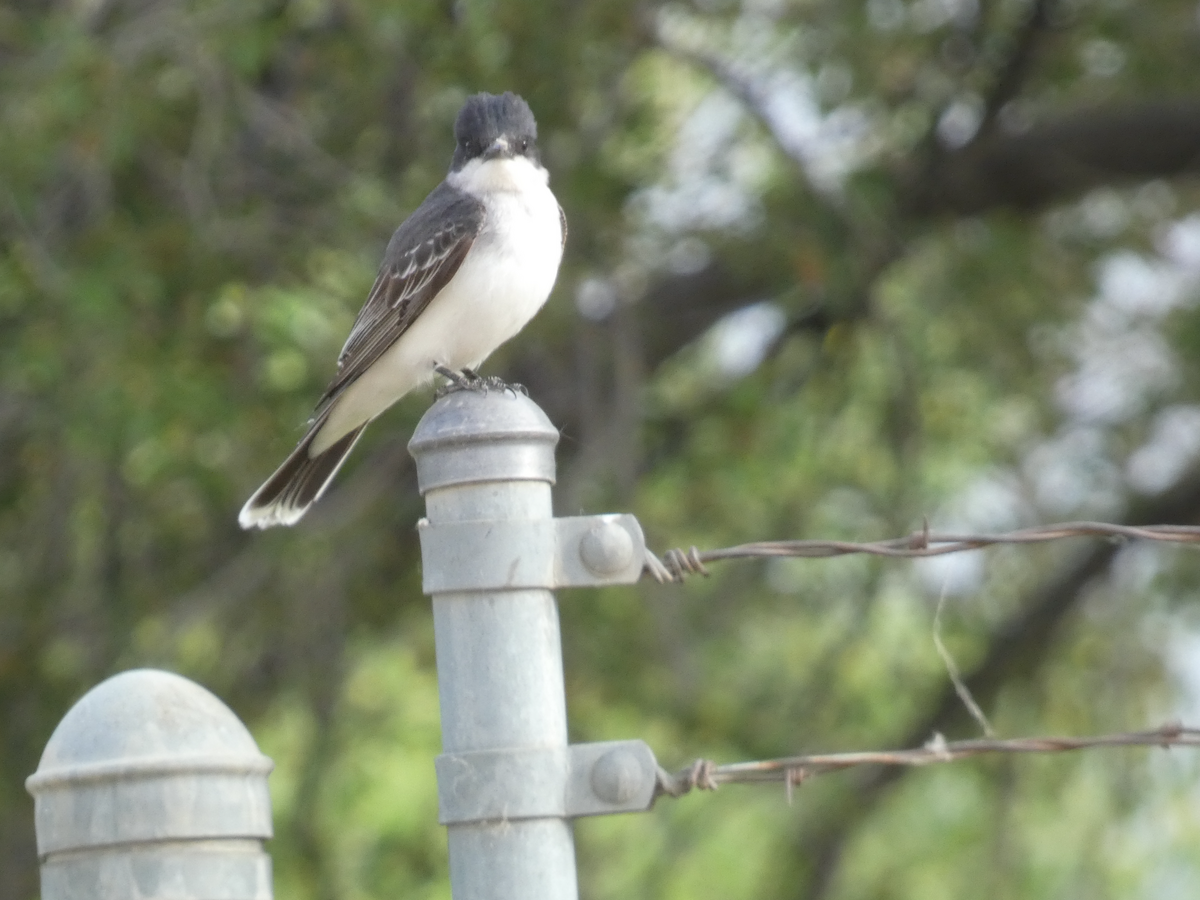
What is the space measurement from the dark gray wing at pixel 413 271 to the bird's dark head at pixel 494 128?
0.12 metres

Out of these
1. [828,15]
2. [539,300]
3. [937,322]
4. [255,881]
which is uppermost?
[828,15]

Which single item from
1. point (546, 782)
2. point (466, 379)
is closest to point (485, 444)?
point (546, 782)

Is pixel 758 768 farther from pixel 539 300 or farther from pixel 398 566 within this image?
pixel 398 566

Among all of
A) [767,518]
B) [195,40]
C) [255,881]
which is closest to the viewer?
[255,881]

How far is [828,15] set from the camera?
597 centimetres

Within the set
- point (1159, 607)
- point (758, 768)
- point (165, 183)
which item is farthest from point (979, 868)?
point (758, 768)

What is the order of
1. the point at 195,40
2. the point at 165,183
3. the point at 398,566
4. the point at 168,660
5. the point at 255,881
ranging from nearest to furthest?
the point at 255,881
the point at 195,40
the point at 168,660
the point at 165,183
the point at 398,566

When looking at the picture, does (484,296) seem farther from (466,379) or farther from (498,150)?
(498,150)

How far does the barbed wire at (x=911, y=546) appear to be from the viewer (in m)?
2.03

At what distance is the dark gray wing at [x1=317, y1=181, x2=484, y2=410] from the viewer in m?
4.07

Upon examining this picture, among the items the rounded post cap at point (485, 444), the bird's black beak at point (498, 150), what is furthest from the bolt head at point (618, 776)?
the bird's black beak at point (498, 150)

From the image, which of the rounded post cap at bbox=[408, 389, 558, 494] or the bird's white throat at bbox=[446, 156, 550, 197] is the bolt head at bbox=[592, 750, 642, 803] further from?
the bird's white throat at bbox=[446, 156, 550, 197]

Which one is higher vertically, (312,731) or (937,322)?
→ (937,322)

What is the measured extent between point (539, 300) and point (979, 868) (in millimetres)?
4484
